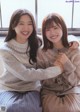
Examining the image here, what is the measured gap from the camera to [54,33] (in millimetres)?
1406

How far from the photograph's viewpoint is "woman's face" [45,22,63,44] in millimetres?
1404

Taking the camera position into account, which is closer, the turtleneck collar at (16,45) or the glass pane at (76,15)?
the turtleneck collar at (16,45)

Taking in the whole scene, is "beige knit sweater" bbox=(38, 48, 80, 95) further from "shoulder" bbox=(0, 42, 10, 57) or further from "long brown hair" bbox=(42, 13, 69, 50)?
"shoulder" bbox=(0, 42, 10, 57)

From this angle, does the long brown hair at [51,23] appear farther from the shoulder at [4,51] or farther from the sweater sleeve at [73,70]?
the shoulder at [4,51]

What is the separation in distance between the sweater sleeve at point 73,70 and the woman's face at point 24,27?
302 millimetres

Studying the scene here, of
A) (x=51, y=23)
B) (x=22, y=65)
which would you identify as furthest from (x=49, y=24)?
(x=22, y=65)

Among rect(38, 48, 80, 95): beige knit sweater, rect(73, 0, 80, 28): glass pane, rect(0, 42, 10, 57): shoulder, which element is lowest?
rect(38, 48, 80, 95): beige knit sweater

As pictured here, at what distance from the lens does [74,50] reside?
4.81 ft

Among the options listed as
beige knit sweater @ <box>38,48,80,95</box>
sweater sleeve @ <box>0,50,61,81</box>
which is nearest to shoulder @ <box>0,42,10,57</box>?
sweater sleeve @ <box>0,50,61,81</box>

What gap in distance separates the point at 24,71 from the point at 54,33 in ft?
0.95

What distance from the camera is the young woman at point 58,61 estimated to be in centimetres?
138

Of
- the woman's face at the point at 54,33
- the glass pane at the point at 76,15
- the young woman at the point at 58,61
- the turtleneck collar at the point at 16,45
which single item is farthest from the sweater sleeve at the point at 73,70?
the glass pane at the point at 76,15

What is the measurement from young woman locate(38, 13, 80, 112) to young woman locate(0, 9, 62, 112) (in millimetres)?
59

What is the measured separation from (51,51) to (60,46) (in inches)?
2.6
